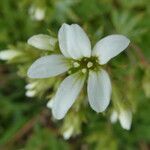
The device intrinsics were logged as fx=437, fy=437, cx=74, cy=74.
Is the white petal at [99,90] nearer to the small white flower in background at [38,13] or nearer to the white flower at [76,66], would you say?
the white flower at [76,66]

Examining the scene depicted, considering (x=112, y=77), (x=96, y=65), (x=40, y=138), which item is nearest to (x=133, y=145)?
(x=40, y=138)

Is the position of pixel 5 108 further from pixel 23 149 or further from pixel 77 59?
pixel 77 59

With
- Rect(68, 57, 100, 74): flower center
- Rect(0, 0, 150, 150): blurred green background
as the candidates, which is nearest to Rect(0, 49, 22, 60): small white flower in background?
Rect(0, 0, 150, 150): blurred green background

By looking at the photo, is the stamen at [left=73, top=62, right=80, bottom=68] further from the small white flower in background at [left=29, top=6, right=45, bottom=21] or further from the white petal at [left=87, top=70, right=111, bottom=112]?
the small white flower in background at [left=29, top=6, right=45, bottom=21]

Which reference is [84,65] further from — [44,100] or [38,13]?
[44,100]

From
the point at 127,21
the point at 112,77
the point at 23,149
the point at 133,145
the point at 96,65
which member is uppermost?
the point at 96,65

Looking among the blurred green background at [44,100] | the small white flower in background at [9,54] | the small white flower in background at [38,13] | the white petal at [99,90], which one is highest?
the white petal at [99,90]

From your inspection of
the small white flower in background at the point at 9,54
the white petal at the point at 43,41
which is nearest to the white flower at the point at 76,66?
the white petal at the point at 43,41
